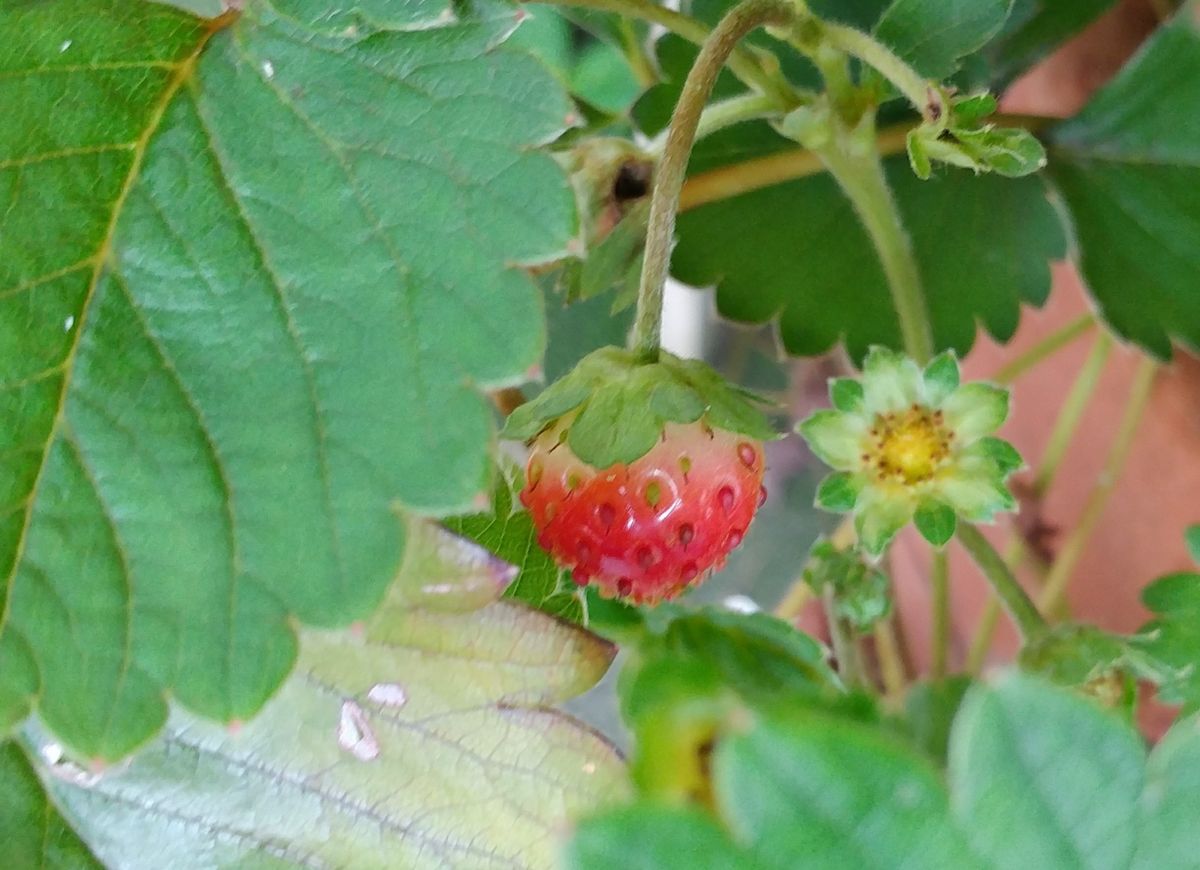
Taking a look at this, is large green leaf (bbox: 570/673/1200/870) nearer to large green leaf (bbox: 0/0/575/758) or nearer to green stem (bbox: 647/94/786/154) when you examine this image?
large green leaf (bbox: 0/0/575/758)

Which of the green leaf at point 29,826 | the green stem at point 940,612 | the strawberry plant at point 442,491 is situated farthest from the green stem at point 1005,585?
the green leaf at point 29,826

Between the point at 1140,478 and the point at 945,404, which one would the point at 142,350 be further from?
the point at 1140,478

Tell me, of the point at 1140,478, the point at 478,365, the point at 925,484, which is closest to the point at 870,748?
A: the point at 478,365

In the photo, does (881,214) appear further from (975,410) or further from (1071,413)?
(1071,413)

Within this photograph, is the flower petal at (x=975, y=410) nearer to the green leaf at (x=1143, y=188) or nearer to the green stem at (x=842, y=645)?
the green stem at (x=842, y=645)

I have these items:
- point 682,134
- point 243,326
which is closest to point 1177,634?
point 682,134
